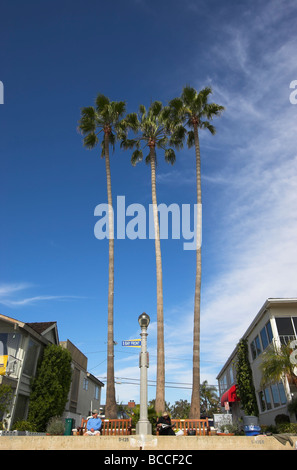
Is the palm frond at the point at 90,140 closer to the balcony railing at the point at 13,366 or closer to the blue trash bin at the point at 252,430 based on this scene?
the balcony railing at the point at 13,366

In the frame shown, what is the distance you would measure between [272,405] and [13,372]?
15.8 metres

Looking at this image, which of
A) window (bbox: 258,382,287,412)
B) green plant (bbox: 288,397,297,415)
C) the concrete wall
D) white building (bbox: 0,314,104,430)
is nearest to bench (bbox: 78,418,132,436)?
white building (bbox: 0,314,104,430)

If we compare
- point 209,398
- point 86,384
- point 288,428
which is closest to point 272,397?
point 288,428

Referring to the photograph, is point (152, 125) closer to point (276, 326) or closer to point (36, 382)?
point (276, 326)

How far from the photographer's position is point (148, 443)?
778 cm

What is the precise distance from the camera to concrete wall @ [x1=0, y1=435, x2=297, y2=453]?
25.3 feet

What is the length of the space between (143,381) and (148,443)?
1822 millimetres

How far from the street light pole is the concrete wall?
3.27ft

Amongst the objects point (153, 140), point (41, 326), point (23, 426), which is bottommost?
point (23, 426)

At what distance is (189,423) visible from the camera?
1454 centimetres

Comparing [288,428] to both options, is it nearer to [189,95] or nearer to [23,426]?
[23,426]

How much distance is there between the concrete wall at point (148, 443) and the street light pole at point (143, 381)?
100cm

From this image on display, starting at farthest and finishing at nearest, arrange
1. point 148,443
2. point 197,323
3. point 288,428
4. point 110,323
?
point 110,323 → point 197,323 → point 288,428 → point 148,443
